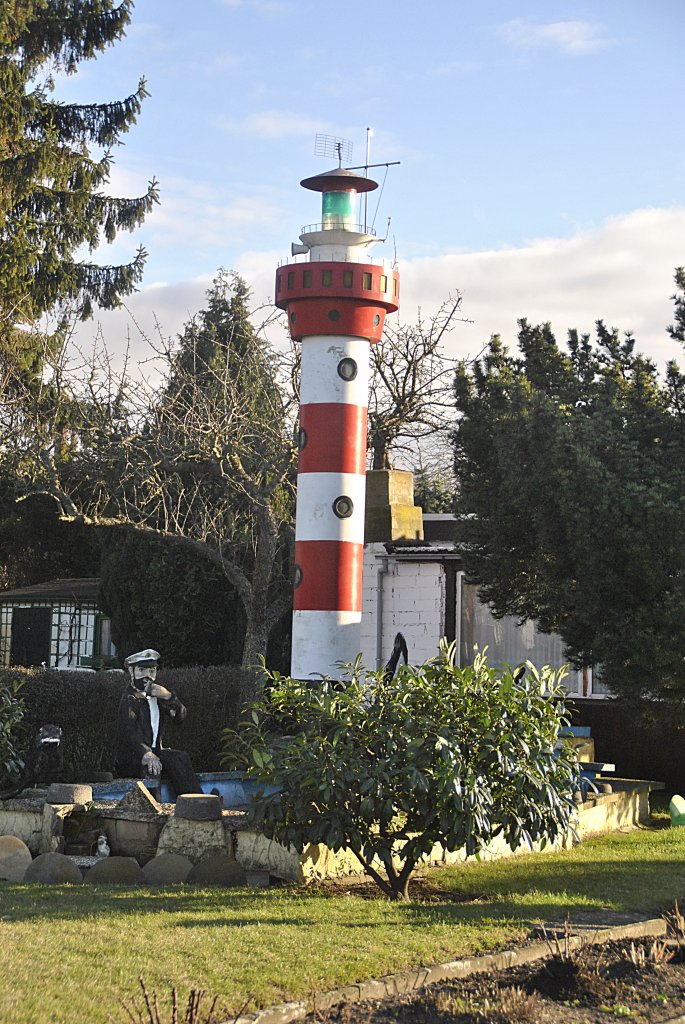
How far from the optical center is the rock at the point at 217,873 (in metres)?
10.7

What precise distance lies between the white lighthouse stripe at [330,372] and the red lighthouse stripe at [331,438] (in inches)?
4.5

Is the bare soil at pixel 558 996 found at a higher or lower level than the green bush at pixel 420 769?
lower

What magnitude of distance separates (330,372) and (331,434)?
2.54 feet

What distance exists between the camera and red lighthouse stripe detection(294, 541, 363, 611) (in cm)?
1506

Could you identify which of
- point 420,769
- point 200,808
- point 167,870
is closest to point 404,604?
point 200,808

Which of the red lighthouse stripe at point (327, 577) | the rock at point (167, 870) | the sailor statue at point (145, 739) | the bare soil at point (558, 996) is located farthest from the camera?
the red lighthouse stripe at point (327, 577)

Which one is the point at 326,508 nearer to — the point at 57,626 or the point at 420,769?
the point at 420,769

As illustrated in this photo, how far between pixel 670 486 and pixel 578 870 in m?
4.92

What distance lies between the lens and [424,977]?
7645 millimetres

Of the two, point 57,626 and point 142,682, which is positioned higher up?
point 57,626

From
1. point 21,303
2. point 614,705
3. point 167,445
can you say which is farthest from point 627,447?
point 21,303

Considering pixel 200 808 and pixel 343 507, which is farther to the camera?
pixel 343 507

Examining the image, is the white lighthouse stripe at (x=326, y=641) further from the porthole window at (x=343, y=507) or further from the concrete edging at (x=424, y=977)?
the concrete edging at (x=424, y=977)

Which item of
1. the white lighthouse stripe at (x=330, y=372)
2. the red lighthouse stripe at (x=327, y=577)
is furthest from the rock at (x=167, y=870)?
the white lighthouse stripe at (x=330, y=372)
